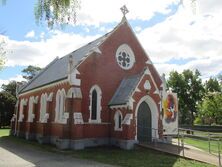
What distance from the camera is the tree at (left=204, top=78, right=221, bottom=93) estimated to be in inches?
3316

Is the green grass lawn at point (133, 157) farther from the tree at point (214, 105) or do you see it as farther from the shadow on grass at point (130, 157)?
the tree at point (214, 105)

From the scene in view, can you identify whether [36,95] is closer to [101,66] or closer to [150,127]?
[101,66]

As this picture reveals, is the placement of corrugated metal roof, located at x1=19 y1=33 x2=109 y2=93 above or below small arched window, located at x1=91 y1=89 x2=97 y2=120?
above

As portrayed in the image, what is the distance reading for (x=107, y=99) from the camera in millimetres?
23734

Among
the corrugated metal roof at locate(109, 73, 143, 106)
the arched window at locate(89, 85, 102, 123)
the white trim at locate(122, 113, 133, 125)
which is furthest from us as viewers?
the arched window at locate(89, 85, 102, 123)

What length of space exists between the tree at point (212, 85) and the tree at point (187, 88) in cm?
668

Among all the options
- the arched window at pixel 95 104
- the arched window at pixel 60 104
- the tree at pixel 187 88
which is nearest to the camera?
the arched window at pixel 95 104

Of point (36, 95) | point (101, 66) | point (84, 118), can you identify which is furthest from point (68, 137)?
point (36, 95)

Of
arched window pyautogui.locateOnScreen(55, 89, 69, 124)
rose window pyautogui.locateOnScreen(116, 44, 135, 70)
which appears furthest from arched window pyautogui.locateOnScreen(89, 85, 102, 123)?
rose window pyautogui.locateOnScreen(116, 44, 135, 70)

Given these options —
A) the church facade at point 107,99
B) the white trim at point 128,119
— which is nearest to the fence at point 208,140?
the church facade at point 107,99

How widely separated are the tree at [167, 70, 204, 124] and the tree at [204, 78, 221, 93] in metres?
6.68

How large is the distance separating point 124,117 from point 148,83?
353cm

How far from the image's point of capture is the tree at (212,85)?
84225 millimetres

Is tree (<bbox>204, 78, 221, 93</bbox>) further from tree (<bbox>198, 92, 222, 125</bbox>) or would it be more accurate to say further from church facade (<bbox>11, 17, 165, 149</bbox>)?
church facade (<bbox>11, 17, 165, 149</bbox>)
